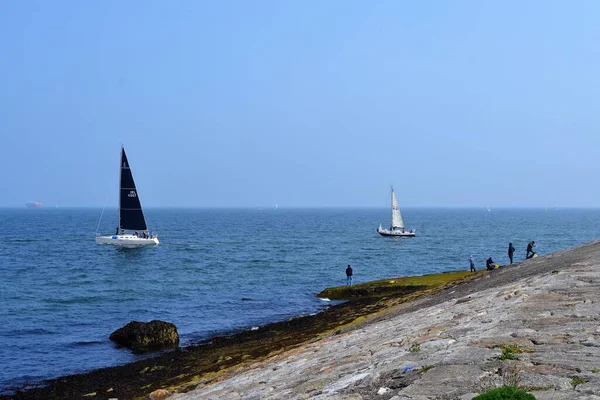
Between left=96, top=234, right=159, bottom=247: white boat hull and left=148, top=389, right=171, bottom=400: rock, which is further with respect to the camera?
left=96, top=234, right=159, bottom=247: white boat hull

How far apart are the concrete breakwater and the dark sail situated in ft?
253

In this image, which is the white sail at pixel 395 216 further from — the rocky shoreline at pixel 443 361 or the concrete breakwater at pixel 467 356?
the concrete breakwater at pixel 467 356

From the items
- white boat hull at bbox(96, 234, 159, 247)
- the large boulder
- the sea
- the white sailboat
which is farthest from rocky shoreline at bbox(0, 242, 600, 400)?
the white sailboat

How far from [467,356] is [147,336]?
2261cm

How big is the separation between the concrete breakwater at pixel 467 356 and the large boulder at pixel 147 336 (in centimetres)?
1308

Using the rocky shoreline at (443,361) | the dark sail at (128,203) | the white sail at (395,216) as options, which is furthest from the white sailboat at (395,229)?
the rocky shoreline at (443,361)

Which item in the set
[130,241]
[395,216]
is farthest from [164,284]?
[395,216]

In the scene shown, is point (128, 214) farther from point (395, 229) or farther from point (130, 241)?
point (395, 229)

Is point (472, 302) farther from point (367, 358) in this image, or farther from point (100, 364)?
point (100, 364)

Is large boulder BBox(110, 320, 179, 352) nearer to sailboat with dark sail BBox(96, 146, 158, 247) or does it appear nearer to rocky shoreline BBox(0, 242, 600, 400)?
rocky shoreline BBox(0, 242, 600, 400)

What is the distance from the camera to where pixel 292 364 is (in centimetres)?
1481

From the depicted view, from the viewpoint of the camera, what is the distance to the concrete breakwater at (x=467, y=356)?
7914mm

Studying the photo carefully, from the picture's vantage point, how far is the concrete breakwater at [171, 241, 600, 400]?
791cm

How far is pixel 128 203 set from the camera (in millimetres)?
90750
